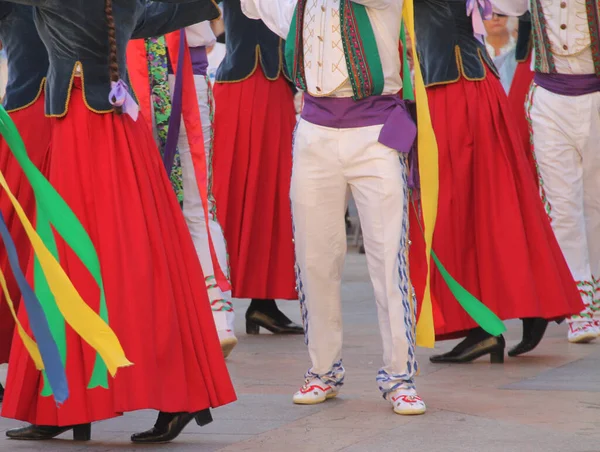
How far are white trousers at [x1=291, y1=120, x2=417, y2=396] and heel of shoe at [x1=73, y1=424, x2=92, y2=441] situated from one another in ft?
3.37

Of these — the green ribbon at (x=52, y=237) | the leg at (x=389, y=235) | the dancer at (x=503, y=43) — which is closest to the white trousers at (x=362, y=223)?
the leg at (x=389, y=235)

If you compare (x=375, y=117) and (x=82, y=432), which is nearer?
(x=82, y=432)

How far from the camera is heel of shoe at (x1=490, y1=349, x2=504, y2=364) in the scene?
5.81 meters

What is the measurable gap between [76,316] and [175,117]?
1.67 meters

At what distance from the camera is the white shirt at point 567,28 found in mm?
6324

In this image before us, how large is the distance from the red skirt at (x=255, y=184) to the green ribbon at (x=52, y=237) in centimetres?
284

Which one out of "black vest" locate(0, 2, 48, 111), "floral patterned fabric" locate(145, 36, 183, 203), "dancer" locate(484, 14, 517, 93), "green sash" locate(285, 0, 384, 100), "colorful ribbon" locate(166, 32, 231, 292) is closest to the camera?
"green sash" locate(285, 0, 384, 100)

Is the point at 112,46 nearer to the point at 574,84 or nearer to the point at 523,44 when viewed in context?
the point at 574,84

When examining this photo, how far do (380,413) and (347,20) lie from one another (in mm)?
1439

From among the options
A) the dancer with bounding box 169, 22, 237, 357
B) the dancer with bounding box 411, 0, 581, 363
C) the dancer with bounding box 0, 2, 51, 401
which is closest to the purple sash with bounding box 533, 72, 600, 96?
the dancer with bounding box 411, 0, 581, 363

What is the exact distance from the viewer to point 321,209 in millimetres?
4766

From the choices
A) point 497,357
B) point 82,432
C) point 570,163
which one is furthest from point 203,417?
point 570,163

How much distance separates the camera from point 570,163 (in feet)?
21.2

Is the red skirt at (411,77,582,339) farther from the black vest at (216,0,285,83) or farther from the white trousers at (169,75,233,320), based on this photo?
the black vest at (216,0,285,83)
